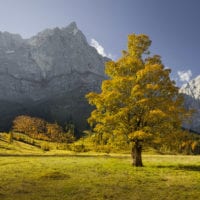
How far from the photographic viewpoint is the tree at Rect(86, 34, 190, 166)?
1555 inches

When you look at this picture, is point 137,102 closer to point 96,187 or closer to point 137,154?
point 137,154

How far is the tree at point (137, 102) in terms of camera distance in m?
39.5

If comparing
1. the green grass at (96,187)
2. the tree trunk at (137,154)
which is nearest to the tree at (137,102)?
the tree trunk at (137,154)

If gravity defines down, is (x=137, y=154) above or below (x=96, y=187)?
above

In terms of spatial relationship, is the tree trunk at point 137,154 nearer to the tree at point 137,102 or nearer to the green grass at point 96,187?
the tree at point 137,102

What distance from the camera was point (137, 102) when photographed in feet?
127

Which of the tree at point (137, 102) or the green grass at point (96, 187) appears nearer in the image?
the green grass at point (96, 187)

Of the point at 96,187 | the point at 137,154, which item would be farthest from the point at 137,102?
→ the point at 96,187

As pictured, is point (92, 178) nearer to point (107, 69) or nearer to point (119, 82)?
point (119, 82)

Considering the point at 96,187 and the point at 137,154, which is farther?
the point at 137,154

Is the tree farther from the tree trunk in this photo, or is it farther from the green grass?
the green grass

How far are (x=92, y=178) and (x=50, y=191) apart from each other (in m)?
6.71

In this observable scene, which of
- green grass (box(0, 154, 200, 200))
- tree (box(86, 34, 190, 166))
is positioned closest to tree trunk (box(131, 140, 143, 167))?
tree (box(86, 34, 190, 166))

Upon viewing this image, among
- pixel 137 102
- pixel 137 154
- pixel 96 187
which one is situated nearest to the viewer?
pixel 96 187
